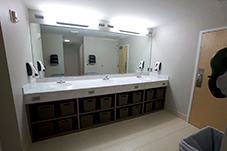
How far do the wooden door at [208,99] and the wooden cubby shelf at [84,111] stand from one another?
2.55 feet

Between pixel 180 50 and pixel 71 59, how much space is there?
2.51m

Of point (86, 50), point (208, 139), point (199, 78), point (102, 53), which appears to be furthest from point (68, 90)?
point (199, 78)

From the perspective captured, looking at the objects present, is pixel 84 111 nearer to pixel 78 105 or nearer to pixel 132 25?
pixel 78 105

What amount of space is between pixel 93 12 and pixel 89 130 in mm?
2304

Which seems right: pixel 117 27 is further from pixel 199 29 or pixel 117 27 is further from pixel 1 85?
pixel 1 85

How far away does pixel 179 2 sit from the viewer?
153 centimetres

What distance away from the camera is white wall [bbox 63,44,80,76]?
7.27ft

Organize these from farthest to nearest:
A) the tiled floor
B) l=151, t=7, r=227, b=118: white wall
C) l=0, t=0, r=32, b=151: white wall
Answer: l=151, t=7, r=227, b=118: white wall < the tiled floor < l=0, t=0, r=32, b=151: white wall

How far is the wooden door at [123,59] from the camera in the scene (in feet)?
9.21

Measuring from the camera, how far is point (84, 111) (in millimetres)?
1899

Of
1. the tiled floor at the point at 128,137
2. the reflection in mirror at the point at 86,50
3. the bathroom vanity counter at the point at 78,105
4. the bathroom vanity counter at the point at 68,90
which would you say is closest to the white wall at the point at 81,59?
the reflection in mirror at the point at 86,50

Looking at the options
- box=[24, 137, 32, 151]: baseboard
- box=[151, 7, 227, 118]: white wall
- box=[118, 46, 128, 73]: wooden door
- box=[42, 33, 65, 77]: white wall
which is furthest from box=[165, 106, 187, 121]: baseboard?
box=[24, 137, 32, 151]: baseboard

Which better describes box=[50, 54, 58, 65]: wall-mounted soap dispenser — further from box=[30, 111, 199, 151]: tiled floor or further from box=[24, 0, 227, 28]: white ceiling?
box=[30, 111, 199, 151]: tiled floor

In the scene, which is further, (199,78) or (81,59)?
(81,59)
